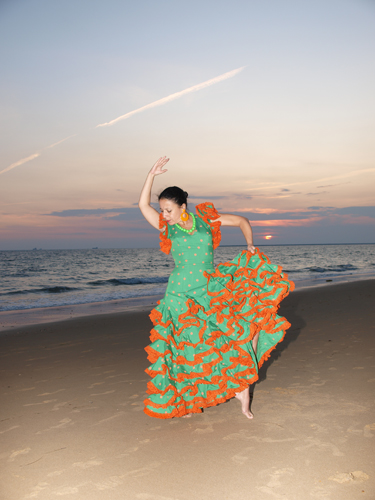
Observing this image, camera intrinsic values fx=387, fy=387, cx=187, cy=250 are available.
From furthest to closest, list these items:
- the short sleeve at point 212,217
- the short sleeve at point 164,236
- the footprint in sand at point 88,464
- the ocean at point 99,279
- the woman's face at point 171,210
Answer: the ocean at point 99,279 → the short sleeve at point 212,217 → the short sleeve at point 164,236 → the woman's face at point 171,210 → the footprint in sand at point 88,464

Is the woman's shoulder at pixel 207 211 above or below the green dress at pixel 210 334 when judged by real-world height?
above

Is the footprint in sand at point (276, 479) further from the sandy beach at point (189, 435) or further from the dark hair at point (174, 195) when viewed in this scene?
the dark hair at point (174, 195)

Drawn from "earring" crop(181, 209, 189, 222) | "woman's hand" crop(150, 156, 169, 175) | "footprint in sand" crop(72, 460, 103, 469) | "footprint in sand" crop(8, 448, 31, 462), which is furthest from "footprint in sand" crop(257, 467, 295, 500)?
"woman's hand" crop(150, 156, 169, 175)

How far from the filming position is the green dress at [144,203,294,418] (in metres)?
3.30

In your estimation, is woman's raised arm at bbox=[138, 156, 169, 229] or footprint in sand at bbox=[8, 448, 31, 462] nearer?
footprint in sand at bbox=[8, 448, 31, 462]

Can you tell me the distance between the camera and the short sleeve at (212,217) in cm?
382

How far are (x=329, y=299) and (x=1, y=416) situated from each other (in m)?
9.66

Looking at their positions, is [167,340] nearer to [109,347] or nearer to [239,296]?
[239,296]

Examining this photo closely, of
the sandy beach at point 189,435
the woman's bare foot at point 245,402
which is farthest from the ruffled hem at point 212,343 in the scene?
the sandy beach at point 189,435

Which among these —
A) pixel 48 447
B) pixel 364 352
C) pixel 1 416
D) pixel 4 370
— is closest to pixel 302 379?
pixel 364 352

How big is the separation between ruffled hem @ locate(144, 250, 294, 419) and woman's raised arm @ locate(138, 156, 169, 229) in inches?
→ 31.7

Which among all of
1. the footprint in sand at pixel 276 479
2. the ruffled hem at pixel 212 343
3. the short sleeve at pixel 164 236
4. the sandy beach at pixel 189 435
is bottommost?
the sandy beach at pixel 189 435

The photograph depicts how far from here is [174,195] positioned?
11.7 feet

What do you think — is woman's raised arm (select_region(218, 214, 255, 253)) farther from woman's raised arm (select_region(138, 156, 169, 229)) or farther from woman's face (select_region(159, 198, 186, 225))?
woman's raised arm (select_region(138, 156, 169, 229))
